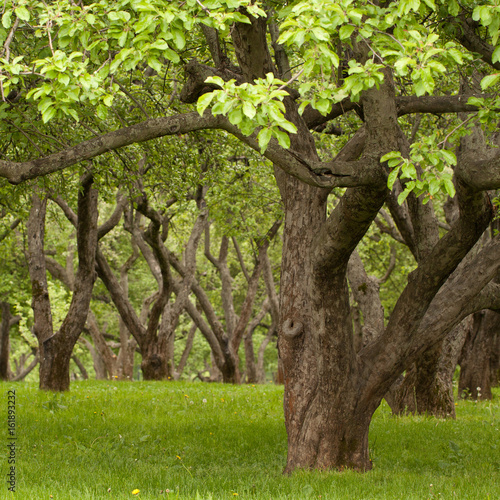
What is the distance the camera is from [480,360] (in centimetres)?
1514

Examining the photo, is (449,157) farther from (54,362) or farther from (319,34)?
(54,362)

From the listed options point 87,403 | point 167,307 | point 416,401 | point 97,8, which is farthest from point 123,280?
point 97,8

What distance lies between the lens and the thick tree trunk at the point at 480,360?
15062mm

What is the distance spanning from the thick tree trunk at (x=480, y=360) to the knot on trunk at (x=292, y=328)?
951 cm

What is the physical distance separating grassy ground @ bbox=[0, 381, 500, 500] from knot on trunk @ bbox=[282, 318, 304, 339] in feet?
5.41

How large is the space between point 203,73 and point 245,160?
8.53 meters

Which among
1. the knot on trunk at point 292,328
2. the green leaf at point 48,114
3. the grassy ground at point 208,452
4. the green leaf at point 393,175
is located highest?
the green leaf at point 48,114

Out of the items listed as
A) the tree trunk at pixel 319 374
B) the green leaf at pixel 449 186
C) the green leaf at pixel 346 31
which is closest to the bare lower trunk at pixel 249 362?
the tree trunk at pixel 319 374

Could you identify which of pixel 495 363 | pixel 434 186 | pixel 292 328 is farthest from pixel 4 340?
pixel 434 186

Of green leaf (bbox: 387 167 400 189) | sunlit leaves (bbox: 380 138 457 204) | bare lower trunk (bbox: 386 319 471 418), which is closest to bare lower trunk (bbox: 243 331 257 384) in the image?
bare lower trunk (bbox: 386 319 471 418)

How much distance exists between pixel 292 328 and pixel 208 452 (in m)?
2.71

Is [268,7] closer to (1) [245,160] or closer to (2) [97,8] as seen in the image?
(2) [97,8]

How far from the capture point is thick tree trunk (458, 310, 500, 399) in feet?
49.4

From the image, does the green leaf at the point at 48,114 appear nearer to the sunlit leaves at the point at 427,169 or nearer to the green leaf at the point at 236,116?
the green leaf at the point at 236,116
